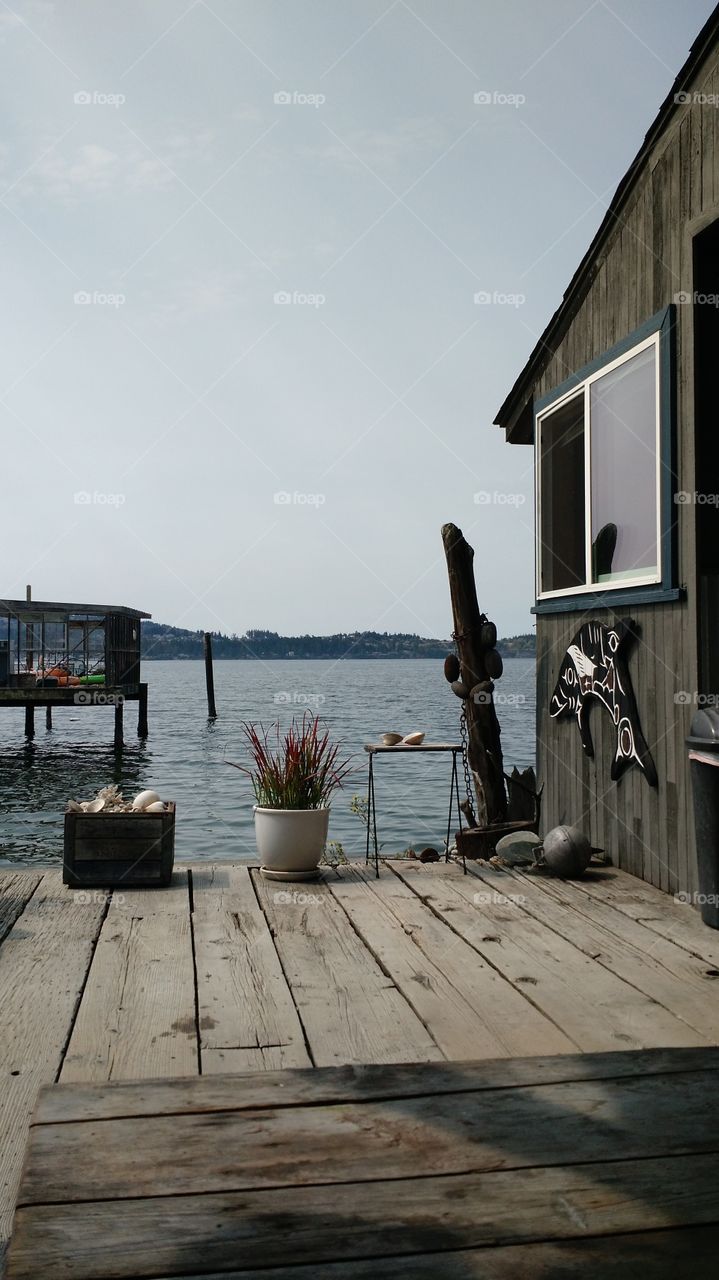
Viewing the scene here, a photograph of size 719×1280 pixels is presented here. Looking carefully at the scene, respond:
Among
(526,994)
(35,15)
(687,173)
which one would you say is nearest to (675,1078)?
(526,994)

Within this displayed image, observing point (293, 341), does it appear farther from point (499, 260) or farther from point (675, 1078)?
point (675, 1078)

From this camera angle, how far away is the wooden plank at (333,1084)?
1.58 meters

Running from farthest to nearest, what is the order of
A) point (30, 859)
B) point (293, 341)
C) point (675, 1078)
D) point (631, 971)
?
point (30, 859) < point (293, 341) < point (631, 971) < point (675, 1078)

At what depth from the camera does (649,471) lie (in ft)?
15.9

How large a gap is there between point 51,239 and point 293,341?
3.56m

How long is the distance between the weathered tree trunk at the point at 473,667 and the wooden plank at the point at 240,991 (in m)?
3.00

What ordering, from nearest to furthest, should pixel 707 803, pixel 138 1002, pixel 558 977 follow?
pixel 138 1002
pixel 558 977
pixel 707 803

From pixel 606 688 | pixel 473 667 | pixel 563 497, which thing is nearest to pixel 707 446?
pixel 606 688

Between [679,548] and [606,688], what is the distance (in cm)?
101

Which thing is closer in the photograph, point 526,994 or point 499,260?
point 526,994

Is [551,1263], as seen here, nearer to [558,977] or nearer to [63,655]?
[558,977]

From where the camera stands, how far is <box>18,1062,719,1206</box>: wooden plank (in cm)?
134

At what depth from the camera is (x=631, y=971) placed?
3.29 meters

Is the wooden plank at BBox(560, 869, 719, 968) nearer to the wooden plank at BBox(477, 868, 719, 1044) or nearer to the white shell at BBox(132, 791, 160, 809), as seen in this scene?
the wooden plank at BBox(477, 868, 719, 1044)
